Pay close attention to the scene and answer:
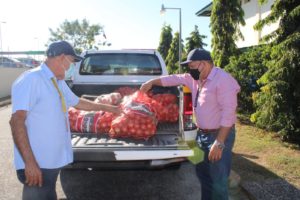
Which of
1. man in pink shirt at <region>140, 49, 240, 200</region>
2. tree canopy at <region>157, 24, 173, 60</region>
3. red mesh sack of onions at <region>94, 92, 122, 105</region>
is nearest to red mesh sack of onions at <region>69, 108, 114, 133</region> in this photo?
red mesh sack of onions at <region>94, 92, 122, 105</region>

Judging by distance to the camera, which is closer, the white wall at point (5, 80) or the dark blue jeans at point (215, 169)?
the dark blue jeans at point (215, 169)

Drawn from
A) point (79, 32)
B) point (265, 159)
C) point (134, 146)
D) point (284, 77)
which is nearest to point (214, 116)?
point (134, 146)

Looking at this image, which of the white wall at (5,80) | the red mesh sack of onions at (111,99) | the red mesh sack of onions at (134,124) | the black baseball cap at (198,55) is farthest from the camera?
the white wall at (5,80)

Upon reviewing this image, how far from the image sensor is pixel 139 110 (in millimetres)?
4691

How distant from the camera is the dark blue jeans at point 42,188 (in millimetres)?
3076

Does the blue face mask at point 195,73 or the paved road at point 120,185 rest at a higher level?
the blue face mask at point 195,73

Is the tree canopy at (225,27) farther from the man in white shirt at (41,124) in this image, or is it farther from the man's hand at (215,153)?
the man in white shirt at (41,124)

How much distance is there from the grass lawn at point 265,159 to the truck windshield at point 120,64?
2.22 metres

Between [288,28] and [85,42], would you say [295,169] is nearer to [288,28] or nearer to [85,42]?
[288,28]

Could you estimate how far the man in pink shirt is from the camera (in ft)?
12.1

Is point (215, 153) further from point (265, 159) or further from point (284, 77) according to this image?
point (284, 77)

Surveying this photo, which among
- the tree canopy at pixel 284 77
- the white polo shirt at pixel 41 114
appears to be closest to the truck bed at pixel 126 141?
the white polo shirt at pixel 41 114

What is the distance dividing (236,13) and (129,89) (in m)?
11.2

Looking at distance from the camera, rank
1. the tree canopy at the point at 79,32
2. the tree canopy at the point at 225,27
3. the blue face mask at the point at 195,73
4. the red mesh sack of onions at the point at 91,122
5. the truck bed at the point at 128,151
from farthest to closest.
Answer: the tree canopy at the point at 79,32, the tree canopy at the point at 225,27, the red mesh sack of onions at the point at 91,122, the truck bed at the point at 128,151, the blue face mask at the point at 195,73
